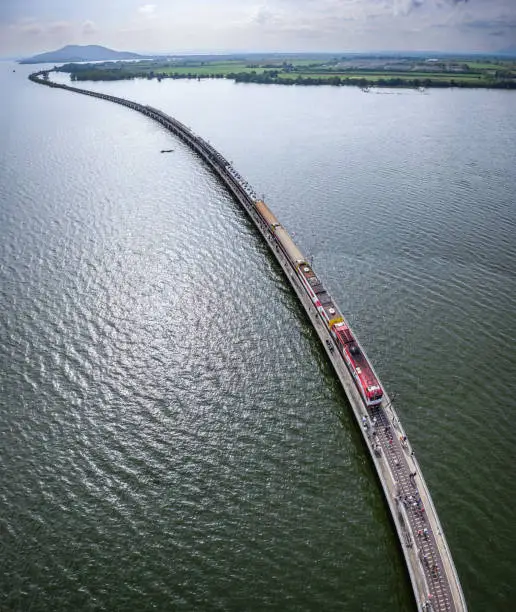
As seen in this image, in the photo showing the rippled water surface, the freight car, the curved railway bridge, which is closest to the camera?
the curved railway bridge

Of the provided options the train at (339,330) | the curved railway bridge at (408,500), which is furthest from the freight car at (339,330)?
the curved railway bridge at (408,500)

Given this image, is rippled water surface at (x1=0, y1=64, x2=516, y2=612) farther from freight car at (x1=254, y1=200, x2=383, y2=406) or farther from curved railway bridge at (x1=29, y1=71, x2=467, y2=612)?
freight car at (x1=254, y1=200, x2=383, y2=406)

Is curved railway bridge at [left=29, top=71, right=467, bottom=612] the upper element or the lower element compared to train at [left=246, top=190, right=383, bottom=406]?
lower

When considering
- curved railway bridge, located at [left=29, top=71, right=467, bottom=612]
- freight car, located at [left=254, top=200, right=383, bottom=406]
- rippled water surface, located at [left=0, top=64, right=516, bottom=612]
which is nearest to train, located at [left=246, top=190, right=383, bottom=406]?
freight car, located at [left=254, top=200, right=383, bottom=406]

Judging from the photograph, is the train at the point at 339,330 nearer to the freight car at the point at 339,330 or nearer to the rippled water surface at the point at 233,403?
the freight car at the point at 339,330

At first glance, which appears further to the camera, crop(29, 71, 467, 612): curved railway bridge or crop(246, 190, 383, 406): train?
crop(246, 190, 383, 406): train

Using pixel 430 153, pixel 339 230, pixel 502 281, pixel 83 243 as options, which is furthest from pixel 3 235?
pixel 430 153

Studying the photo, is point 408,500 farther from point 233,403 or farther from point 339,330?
point 339,330
